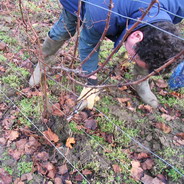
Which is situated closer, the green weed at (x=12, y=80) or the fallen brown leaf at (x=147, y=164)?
the fallen brown leaf at (x=147, y=164)

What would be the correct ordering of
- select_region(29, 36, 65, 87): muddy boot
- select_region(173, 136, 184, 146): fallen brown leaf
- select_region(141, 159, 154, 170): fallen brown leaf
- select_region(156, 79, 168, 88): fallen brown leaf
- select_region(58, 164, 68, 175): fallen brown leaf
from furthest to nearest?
1. select_region(156, 79, 168, 88): fallen brown leaf
2. select_region(29, 36, 65, 87): muddy boot
3. select_region(173, 136, 184, 146): fallen brown leaf
4. select_region(141, 159, 154, 170): fallen brown leaf
5. select_region(58, 164, 68, 175): fallen brown leaf

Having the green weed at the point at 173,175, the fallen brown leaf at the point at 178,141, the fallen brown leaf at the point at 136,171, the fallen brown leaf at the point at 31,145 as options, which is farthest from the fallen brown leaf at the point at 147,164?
the fallen brown leaf at the point at 31,145

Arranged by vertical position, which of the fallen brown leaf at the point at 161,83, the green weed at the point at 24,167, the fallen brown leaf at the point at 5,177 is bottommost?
the fallen brown leaf at the point at 5,177

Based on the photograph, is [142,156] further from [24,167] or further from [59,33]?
[59,33]

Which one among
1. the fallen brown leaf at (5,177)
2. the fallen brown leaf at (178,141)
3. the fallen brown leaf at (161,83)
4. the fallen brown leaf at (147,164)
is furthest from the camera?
the fallen brown leaf at (161,83)

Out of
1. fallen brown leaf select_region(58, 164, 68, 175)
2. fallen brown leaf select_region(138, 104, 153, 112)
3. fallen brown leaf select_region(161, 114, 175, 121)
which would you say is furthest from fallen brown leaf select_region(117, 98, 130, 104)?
fallen brown leaf select_region(58, 164, 68, 175)

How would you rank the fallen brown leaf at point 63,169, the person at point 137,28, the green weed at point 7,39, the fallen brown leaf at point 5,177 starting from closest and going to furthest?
the person at point 137,28 → the fallen brown leaf at point 5,177 → the fallen brown leaf at point 63,169 → the green weed at point 7,39

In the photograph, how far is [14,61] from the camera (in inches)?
102

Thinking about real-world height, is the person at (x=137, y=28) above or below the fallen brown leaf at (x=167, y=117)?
above

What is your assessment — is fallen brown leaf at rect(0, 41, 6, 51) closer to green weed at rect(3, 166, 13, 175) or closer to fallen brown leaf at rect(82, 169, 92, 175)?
green weed at rect(3, 166, 13, 175)

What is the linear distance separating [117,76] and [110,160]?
117 centimetres

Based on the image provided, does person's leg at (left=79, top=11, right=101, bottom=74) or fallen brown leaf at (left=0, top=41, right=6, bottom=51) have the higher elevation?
person's leg at (left=79, top=11, right=101, bottom=74)

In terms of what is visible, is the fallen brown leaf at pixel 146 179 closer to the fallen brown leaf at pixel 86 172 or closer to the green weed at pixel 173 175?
the green weed at pixel 173 175

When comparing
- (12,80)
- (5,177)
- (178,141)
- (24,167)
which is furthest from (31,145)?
(178,141)
